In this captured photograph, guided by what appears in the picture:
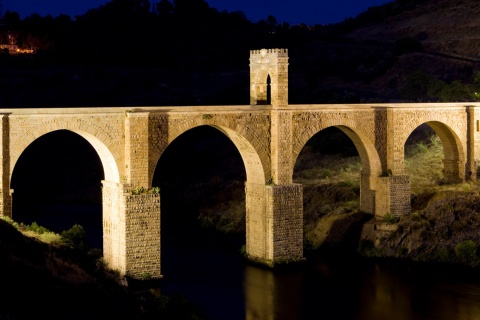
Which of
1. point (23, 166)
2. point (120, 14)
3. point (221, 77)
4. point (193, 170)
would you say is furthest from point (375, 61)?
point (23, 166)

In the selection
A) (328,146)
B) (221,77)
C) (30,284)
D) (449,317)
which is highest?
(221,77)

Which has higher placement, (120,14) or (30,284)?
(120,14)

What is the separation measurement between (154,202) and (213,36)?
4967cm

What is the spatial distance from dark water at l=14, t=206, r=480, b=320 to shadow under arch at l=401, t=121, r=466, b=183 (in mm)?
6679

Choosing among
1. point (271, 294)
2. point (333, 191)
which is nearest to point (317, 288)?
point (271, 294)

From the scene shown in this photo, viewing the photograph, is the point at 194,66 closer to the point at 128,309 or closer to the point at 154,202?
the point at 154,202

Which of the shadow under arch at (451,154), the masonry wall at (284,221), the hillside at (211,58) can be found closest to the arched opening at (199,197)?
the masonry wall at (284,221)

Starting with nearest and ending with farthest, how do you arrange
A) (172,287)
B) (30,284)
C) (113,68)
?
(30,284)
(172,287)
(113,68)

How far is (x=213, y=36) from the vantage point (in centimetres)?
7319

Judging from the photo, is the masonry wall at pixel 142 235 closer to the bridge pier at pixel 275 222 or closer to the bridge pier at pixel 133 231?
the bridge pier at pixel 133 231

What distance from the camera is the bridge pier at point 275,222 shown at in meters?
27.6

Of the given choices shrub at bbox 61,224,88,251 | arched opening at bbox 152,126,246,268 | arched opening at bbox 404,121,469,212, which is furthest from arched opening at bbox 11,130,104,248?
arched opening at bbox 404,121,469,212

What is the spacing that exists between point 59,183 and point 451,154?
2005 centimetres

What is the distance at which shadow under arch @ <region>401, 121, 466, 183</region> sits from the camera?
34.2 meters
